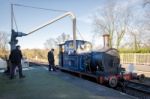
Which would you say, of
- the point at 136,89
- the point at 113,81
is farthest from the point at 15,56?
the point at 136,89

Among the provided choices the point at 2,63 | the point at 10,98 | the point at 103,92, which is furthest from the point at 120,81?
the point at 2,63

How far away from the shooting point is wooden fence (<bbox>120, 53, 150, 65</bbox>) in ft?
115

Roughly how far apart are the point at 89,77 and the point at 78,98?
8143mm

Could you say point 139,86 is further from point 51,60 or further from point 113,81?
point 51,60

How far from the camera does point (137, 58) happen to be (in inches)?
1451

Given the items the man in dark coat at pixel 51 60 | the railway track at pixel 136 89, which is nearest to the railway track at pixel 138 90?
the railway track at pixel 136 89

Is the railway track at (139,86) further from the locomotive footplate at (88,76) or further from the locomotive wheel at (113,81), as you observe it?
the locomotive footplate at (88,76)

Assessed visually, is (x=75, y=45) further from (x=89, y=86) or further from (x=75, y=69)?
(x=89, y=86)

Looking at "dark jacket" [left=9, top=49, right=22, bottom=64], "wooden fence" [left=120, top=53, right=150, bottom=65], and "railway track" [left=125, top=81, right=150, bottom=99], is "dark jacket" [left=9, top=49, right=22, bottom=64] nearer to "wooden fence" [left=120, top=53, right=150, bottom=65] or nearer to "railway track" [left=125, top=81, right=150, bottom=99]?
"railway track" [left=125, top=81, right=150, bottom=99]

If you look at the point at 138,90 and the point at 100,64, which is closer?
the point at 138,90

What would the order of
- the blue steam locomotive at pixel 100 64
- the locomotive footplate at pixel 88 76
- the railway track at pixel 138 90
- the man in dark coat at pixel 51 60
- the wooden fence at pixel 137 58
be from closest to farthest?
1. the railway track at pixel 138 90
2. the blue steam locomotive at pixel 100 64
3. the locomotive footplate at pixel 88 76
4. the man in dark coat at pixel 51 60
5. the wooden fence at pixel 137 58

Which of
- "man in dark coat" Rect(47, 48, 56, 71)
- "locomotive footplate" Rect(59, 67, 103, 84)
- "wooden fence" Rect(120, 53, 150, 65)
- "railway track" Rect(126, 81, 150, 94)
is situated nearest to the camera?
"railway track" Rect(126, 81, 150, 94)

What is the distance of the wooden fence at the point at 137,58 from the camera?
35156mm

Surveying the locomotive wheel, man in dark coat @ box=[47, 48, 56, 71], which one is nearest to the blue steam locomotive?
the locomotive wheel
